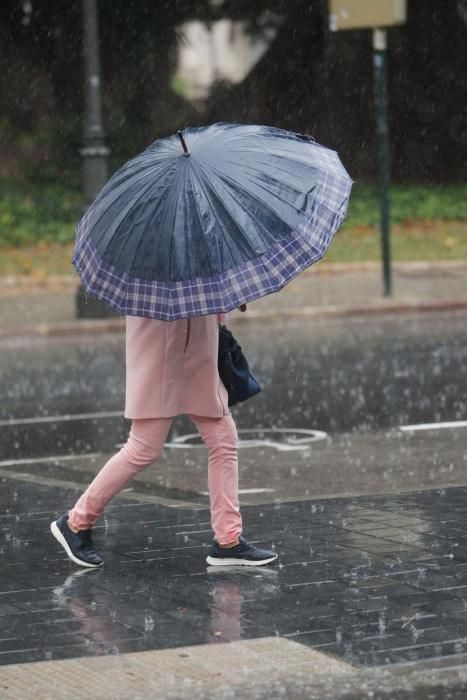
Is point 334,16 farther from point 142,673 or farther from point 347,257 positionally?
point 142,673

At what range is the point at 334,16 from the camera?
21.9 m

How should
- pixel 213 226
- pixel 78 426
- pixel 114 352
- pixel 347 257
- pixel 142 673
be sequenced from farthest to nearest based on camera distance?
pixel 347 257 < pixel 114 352 < pixel 78 426 < pixel 213 226 < pixel 142 673

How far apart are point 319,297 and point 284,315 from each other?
5.68 ft

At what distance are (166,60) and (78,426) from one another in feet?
65.2

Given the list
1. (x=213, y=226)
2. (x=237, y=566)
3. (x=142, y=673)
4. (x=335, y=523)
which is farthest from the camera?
(x=335, y=523)

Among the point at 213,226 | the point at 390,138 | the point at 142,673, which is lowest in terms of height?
the point at 142,673

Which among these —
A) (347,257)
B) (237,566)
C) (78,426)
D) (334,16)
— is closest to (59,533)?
(237,566)

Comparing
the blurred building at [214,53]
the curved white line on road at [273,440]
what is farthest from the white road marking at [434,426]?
the blurred building at [214,53]

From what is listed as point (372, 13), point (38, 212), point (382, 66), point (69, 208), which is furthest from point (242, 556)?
point (69, 208)

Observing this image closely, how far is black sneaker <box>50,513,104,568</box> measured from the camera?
7.12m

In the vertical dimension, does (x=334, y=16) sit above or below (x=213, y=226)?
above

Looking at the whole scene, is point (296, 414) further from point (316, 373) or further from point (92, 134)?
point (92, 134)

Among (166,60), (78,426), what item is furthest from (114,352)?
(166,60)

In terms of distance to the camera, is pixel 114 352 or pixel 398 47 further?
pixel 398 47
